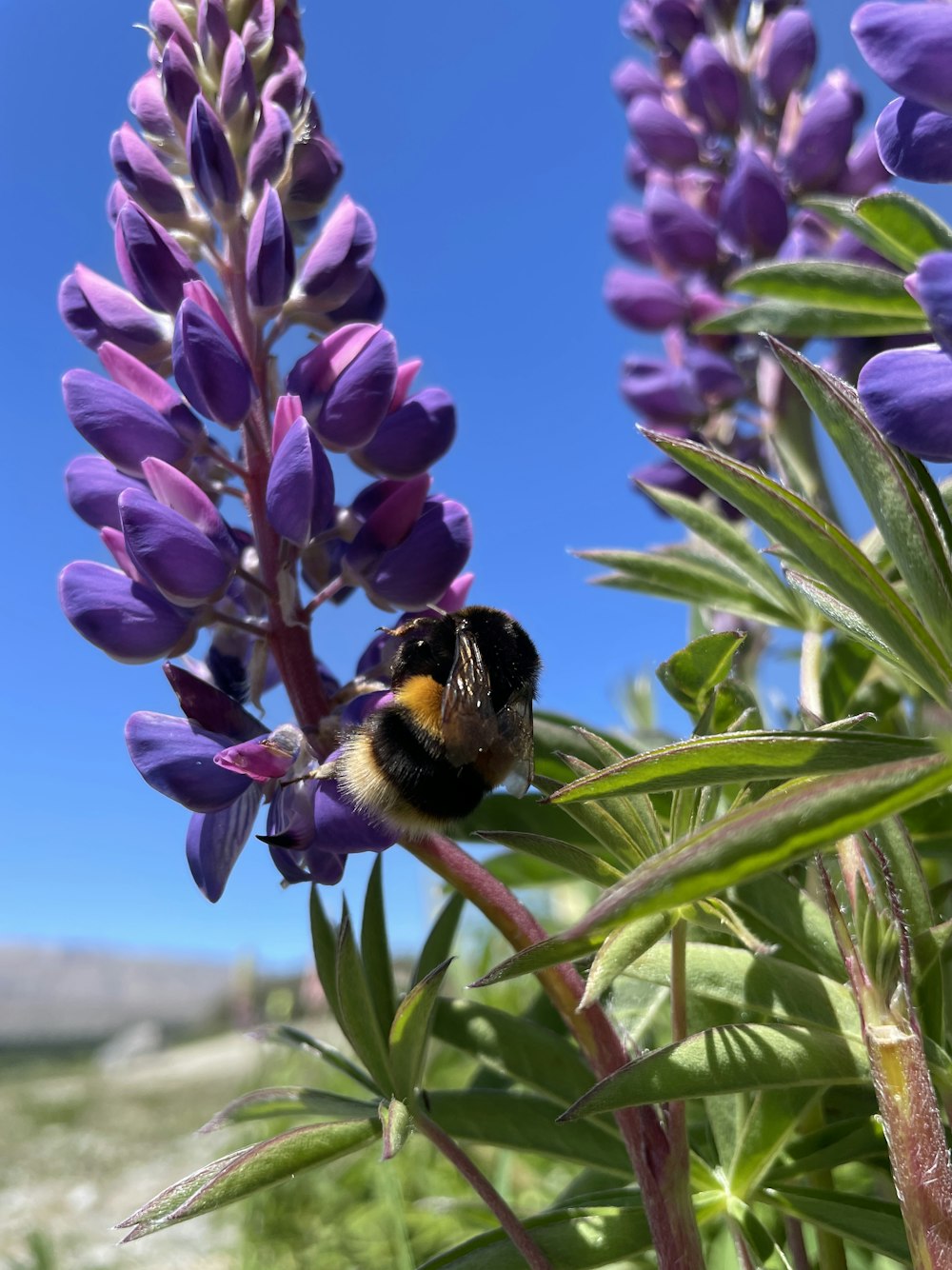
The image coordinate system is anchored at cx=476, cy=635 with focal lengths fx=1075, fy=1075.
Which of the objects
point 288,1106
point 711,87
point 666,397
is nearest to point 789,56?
point 711,87

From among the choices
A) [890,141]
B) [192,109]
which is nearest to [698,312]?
[192,109]

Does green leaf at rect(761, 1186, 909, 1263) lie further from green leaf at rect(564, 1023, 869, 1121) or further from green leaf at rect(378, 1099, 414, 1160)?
green leaf at rect(378, 1099, 414, 1160)

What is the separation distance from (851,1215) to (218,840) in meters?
0.46

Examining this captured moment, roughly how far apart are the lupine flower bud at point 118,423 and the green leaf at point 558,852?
16.2 inches

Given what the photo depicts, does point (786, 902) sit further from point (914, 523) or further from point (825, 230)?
point (825, 230)

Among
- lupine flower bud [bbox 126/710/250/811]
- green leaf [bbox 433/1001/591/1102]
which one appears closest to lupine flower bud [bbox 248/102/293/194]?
lupine flower bud [bbox 126/710/250/811]

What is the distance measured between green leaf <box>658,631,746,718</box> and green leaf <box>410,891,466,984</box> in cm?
22

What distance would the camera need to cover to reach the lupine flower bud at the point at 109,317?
882 millimetres

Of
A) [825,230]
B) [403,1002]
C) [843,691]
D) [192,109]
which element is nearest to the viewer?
[403,1002]

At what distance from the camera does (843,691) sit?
1009 millimetres

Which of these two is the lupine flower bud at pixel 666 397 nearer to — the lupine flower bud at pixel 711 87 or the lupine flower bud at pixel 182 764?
the lupine flower bud at pixel 711 87

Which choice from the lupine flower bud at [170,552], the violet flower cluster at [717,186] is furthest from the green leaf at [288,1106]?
the violet flower cluster at [717,186]

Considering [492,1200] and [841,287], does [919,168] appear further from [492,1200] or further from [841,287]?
[492,1200]

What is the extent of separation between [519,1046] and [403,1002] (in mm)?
156
